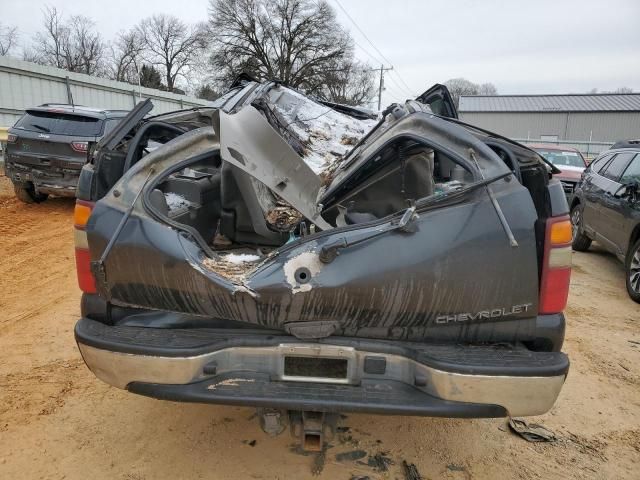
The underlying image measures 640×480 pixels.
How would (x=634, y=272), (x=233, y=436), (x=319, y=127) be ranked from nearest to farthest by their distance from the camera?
(x=233, y=436), (x=319, y=127), (x=634, y=272)

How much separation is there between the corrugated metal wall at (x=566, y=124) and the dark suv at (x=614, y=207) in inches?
1496

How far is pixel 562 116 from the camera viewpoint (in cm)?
4356

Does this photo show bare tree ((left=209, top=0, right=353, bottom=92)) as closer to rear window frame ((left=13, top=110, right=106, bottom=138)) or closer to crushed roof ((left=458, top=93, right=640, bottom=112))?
crushed roof ((left=458, top=93, right=640, bottom=112))

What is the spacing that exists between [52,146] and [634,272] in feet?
29.7

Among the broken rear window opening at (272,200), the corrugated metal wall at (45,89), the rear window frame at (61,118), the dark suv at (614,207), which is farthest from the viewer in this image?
the corrugated metal wall at (45,89)

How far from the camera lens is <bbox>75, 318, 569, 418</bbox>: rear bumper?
6.29ft

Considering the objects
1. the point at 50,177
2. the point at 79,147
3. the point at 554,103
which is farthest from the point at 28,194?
the point at 554,103

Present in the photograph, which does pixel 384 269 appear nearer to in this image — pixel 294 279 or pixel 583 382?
pixel 294 279

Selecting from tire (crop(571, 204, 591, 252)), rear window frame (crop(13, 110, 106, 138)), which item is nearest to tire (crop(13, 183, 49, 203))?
rear window frame (crop(13, 110, 106, 138))

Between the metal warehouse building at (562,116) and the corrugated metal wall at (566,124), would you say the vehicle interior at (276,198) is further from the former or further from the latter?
the corrugated metal wall at (566,124)

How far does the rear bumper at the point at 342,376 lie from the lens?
192 cm

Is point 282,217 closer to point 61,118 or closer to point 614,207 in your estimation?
point 614,207

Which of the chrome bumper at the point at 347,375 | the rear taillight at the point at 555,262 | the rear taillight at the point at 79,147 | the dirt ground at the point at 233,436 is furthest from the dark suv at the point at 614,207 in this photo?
the rear taillight at the point at 79,147

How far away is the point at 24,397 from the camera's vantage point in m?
3.09
